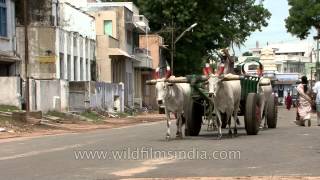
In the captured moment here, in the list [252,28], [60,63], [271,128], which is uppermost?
[252,28]

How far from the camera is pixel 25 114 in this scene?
30.3 meters

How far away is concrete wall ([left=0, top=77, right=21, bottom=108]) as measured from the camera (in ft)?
115

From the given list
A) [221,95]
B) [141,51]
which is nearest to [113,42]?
[141,51]

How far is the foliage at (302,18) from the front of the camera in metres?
63.8

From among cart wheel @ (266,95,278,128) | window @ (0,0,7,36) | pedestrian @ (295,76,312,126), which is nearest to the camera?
cart wheel @ (266,95,278,128)

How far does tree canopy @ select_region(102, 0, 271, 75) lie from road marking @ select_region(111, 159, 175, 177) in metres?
51.2

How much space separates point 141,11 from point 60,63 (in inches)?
1067

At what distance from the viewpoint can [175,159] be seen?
1376cm

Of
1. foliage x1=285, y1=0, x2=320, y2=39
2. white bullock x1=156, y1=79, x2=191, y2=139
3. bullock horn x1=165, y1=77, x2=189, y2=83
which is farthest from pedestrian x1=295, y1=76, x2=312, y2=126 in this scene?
foliage x1=285, y1=0, x2=320, y2=39

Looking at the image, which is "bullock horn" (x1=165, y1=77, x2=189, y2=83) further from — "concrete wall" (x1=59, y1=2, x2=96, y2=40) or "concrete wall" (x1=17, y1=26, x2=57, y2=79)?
"concrete wall" (x1=59, y1=2, x2=96, y2=40)

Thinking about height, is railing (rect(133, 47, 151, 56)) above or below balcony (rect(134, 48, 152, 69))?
above

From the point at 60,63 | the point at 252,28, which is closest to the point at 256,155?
the point at 60,63

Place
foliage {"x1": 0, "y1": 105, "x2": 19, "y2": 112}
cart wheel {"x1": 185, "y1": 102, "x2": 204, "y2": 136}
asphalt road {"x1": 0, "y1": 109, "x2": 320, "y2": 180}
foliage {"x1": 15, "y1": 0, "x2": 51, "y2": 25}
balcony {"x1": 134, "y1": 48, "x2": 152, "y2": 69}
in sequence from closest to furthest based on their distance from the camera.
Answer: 1. asphalt road {"x1": 0, "y1": 109, "x2": 320, "y2": 180}
2. cart wheel {"x1": 185, "y1": 102, "x2": 204, "y2": 136}
3. foliage {"x1": 0, "y1": 105, "x2": 19, "y2": 112}
4. foliage {"x1": 15, "y1": 0, "x2": 51, "y2": 25}
5. balcony {"x1": 134, "y1": 48, "x2": 152, "y2": 69}

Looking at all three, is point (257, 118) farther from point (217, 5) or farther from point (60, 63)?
point (217, 5)
